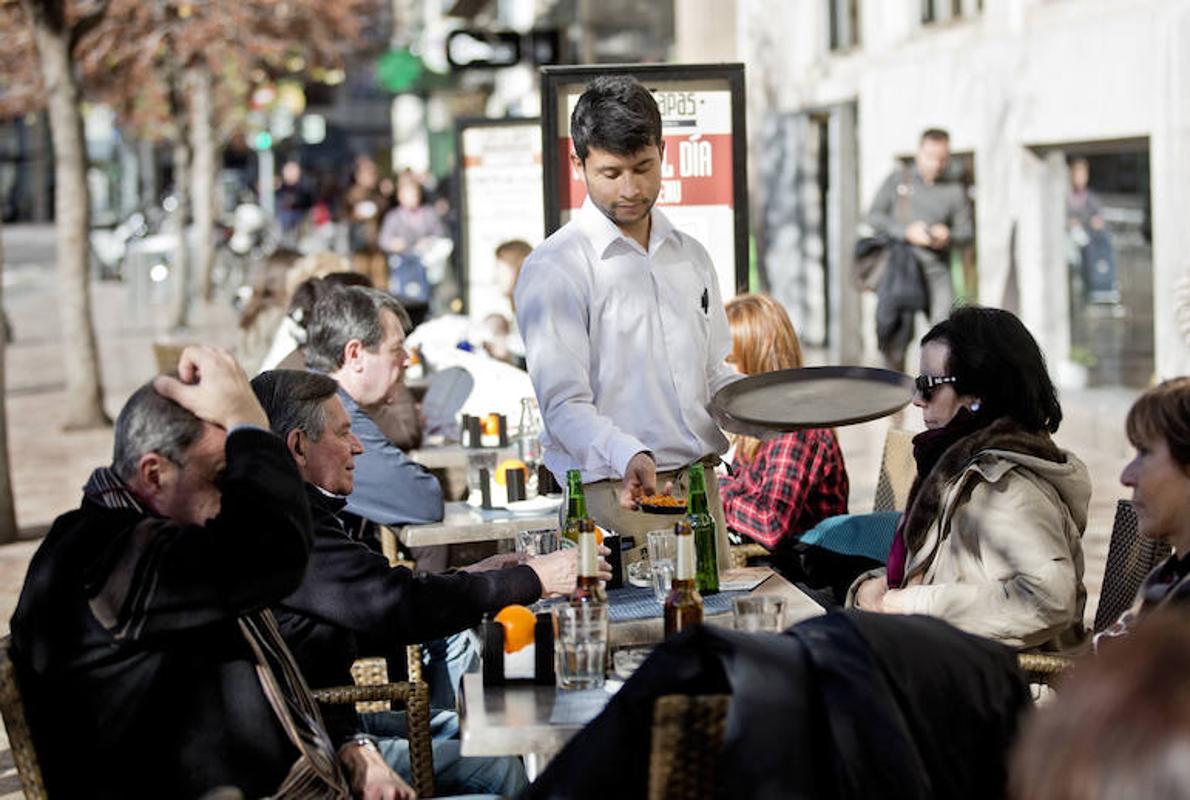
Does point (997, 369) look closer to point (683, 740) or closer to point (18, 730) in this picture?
point (683, 740)

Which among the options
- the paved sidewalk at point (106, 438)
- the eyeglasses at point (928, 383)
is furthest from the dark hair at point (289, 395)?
the paved sidewalk at point (106, 438)

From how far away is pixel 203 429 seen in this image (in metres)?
3.50

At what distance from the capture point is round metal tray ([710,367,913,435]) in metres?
4.50

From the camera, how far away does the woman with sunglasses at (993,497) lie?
14.3 feet

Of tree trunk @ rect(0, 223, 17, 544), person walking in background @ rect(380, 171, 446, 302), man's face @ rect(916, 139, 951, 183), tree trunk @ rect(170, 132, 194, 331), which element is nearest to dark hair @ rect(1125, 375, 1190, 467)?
tree trunk @ rect(0, 223, 17, 544)

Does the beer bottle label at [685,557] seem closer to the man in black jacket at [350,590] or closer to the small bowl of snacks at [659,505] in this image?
the man in black jacket at [350,590]

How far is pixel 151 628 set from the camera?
10.9ft

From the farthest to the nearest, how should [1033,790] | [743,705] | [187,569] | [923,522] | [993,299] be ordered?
[993,299], [923,522], [187,569], [743,705], [1033,790]

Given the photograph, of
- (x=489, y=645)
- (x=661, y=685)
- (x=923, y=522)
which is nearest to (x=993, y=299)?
(x=923, y=522)

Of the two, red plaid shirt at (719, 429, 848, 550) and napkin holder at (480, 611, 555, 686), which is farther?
red plaid shirt at (719, 429, 848, 550)

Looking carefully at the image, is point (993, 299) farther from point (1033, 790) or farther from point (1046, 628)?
point (1033, 790)

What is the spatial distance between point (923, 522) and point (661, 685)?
2.09m

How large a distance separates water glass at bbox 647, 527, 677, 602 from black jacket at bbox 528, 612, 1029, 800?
1.79 metres

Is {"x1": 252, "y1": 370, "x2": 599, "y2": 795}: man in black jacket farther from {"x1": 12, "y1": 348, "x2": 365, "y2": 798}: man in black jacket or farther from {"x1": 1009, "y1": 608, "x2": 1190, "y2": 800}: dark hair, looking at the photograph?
{"x1": 1009, "y1": 608, "x2": 1190, "y2": 800}: dark hair
